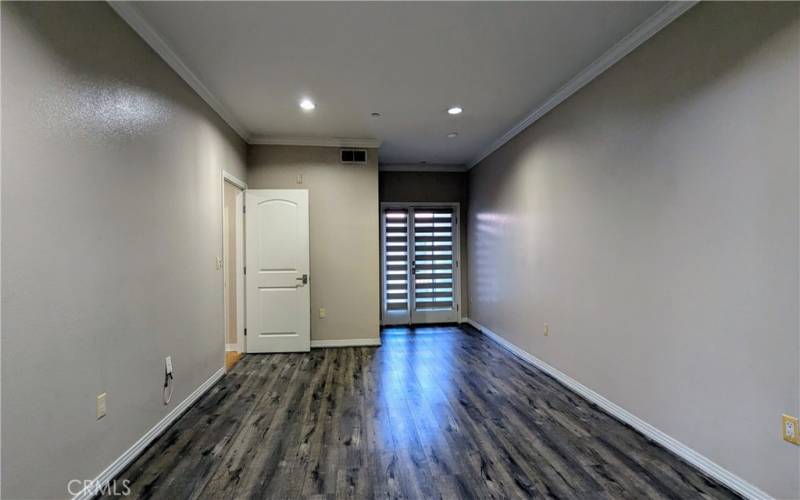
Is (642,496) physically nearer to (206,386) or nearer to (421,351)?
(421,351)

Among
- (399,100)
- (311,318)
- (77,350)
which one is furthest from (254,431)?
(399,100)

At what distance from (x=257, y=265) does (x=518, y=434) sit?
11.2ft

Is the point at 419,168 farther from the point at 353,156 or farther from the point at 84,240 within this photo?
the point at 84,240

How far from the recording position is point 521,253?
409cm

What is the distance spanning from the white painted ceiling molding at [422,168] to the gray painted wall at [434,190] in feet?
0.17

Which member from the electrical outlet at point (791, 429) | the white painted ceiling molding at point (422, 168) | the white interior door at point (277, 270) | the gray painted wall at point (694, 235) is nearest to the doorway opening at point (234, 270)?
the white interior door at point (277, 270)

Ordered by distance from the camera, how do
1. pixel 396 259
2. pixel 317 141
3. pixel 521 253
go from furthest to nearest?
1. pixel 396 259
2. pixel 317 141
3. pixel 521 253

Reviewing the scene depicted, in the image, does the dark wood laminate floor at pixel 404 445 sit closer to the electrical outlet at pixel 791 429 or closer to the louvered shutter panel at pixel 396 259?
the electrical outlet at pixel 791 429

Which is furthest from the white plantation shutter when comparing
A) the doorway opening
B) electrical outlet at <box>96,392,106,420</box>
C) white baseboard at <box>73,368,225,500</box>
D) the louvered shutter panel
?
electrical outlet at <box>96,392,106,420</box>

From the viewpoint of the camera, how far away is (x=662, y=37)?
87.4 inches

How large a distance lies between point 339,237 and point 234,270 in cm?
139

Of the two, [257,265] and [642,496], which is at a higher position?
[257,265]

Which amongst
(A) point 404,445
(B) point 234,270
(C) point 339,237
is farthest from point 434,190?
(A) point 404,445

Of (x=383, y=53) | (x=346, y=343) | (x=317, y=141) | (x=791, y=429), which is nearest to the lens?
(x=791, y=429)
